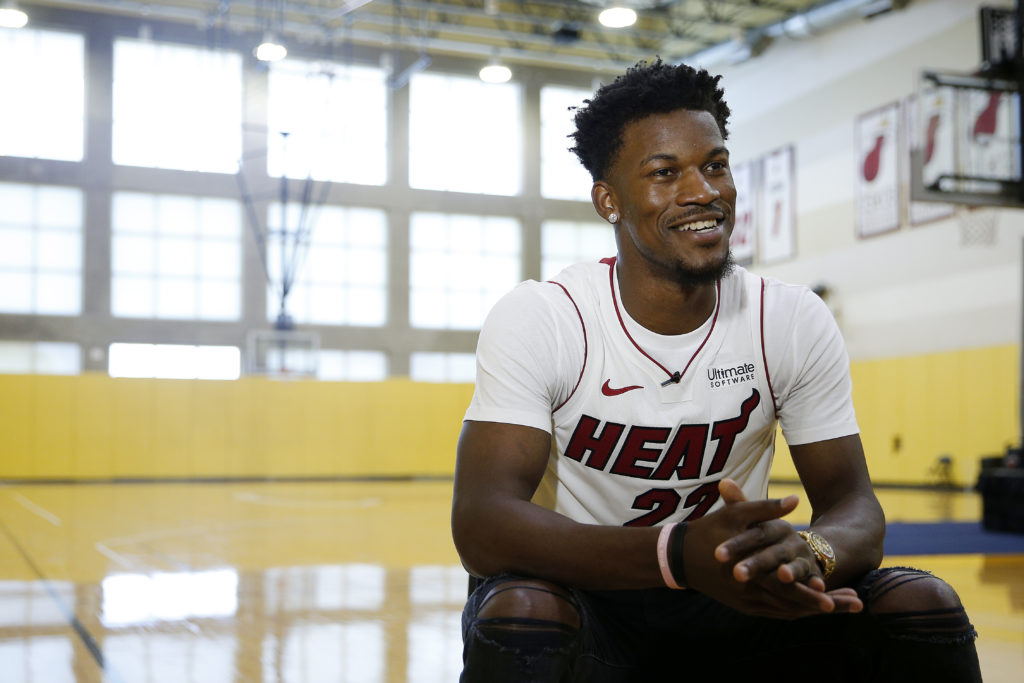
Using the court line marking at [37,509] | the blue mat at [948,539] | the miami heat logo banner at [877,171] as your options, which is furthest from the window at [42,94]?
the blue mat at [948,539]

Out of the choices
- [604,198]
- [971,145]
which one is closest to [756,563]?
[604,198]

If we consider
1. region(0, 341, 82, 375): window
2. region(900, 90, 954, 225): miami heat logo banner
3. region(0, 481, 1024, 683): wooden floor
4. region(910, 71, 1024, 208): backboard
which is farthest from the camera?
region(0, 341, 82, 375): window

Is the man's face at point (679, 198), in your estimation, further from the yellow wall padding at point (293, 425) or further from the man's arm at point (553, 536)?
the yellow wall padding at point (293, 425)

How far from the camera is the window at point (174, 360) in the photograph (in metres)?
17.5

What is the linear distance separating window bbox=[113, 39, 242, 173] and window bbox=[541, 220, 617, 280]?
5930mm

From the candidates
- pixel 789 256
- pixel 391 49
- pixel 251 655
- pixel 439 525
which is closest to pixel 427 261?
pixel 391 49

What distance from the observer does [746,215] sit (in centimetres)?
1733

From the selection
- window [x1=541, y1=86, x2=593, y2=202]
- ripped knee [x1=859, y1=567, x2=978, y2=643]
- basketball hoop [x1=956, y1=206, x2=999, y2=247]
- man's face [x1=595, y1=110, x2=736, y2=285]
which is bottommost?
ripped knee [x1=859, y1=567, x2=978, y2=643]

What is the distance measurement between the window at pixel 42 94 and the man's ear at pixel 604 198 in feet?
56.5

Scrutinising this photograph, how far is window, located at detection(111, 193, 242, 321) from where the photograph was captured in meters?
17.6

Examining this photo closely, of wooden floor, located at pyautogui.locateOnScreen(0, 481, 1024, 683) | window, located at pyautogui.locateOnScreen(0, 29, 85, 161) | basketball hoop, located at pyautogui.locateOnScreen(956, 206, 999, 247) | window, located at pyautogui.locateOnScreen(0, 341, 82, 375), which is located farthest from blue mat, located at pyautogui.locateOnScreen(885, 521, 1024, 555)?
window, located at pyautogui.locateOnScreen(0, 29, 85, 161)

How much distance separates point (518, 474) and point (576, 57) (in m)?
18.7

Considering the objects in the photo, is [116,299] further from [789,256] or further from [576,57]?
[789,256]

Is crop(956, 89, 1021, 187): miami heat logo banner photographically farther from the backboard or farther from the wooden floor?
the wooden floor
